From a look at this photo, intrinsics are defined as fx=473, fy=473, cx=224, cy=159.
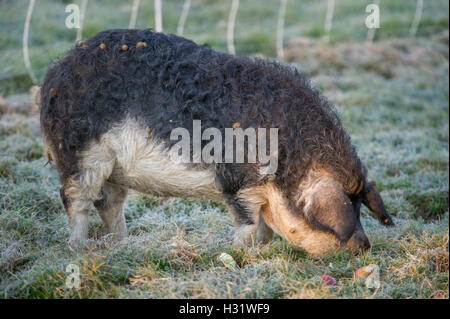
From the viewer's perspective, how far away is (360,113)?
8.30 m

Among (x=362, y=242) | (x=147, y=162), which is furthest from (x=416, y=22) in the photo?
(x=147, y=162)

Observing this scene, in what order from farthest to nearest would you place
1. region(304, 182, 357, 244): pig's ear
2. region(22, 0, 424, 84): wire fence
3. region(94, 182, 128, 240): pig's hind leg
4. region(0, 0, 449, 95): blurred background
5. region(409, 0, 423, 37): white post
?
region(409, 0, 423, 37): white post → region(0, 0, 449, 95): blurred background → region(22, 0, 424, 84): wire fence → region(94, 182, 128, 240): pig's hind leg → region(304, 182, 357, 244): pig's ear

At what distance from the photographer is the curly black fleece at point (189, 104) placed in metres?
3.73

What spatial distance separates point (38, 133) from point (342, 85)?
5.98m

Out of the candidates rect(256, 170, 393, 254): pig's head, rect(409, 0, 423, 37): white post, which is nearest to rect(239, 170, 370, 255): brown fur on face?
rect(256, 170, 393, 254): pig's head

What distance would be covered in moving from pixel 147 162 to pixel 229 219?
1.42 m

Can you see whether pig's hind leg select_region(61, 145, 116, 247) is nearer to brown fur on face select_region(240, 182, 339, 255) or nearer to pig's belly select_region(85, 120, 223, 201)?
pig's belly select_region(85, 120, 223, 201)

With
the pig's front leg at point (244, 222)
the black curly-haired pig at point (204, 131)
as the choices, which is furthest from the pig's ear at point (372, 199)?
the pig's front leg at point (244, 222)

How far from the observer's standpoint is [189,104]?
374cm

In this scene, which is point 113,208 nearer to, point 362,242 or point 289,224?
point 289,224

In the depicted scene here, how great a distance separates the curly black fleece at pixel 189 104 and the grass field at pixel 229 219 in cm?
69

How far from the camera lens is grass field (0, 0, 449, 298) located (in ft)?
11.1

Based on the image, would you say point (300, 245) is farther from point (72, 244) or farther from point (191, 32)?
point (191, 32)
